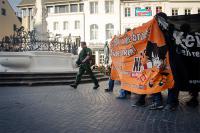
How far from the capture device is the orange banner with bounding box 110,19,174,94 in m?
9.28

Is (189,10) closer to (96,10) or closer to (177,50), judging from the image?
(96,10)

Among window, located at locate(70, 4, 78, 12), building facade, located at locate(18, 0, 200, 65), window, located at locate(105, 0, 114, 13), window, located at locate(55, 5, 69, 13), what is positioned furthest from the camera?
window, located at locate(55, 5, 69, 13)

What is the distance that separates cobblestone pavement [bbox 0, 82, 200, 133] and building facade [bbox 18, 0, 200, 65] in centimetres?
4751

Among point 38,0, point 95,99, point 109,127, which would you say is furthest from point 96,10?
point 109,127

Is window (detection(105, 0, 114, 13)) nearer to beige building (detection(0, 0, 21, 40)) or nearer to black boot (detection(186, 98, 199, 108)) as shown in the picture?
beige building (detection(0, 0, 21, 40))

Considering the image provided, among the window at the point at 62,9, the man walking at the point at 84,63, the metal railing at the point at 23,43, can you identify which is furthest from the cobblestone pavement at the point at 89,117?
the window at the point at 62,9

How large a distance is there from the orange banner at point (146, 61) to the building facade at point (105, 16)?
46803 mm

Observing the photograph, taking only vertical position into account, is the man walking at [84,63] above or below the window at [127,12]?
below

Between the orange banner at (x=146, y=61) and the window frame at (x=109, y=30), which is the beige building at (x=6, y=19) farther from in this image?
the orange banner at (x=146, y=61)

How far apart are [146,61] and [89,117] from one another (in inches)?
92.6

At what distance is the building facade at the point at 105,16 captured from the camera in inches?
2351

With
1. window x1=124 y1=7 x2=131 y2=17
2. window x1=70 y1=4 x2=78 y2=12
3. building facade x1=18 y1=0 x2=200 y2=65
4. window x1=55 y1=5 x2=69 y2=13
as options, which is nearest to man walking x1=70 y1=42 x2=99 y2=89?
building facade x1=18 y1=0 x2=200 y2=65

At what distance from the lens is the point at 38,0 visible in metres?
23.7

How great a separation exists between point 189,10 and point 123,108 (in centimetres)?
5286
